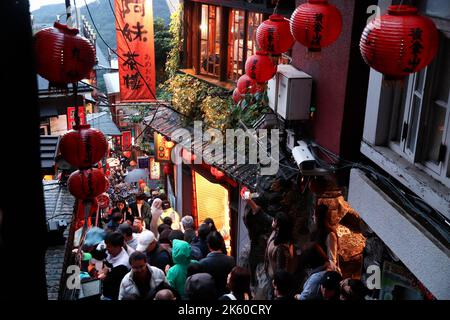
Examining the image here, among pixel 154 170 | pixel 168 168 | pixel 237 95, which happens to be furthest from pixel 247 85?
pixel 154 170

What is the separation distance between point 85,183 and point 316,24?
185 inches

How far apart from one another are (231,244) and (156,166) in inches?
440

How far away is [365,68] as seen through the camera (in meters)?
8.78

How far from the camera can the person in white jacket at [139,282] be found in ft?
25.4

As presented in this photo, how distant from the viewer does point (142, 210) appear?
18.7 m

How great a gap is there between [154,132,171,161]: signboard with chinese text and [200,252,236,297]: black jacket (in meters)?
10.9

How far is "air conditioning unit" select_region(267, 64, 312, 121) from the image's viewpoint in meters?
9.80

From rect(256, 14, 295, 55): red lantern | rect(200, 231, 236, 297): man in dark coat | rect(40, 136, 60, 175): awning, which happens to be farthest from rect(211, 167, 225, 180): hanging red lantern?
rect(256, 14, 295, 55): red lantern

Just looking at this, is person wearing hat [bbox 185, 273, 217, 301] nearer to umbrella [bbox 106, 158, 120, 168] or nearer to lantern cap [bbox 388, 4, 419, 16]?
lantern cap [bbox 388, 4, 419, 16]

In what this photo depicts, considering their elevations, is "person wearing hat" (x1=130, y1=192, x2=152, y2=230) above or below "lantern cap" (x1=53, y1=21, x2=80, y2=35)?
below

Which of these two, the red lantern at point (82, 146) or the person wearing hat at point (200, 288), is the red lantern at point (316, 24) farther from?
the person wearing hat at point (200, 288)

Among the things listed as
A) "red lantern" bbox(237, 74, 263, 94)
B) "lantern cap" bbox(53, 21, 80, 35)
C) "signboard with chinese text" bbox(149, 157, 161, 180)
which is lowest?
"signboard with chinese text" bbox(149, 157, 161, 180)
